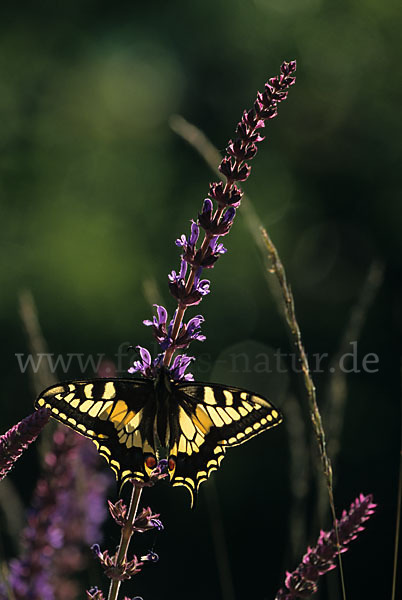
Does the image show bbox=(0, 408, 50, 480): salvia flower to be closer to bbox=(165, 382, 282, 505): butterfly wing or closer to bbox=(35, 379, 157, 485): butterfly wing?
bbox=(35, 379, 157, 485): butterfly wing

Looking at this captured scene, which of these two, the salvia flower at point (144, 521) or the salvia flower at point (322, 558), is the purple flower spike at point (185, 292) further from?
the salvia flower at point (322, 558)

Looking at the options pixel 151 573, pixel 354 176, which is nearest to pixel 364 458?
pixel 151 573

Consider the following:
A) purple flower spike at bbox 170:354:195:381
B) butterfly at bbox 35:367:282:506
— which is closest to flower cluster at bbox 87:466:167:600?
butterfly at bbox 35:367:282:506

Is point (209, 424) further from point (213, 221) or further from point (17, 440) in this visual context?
point (17, 440)

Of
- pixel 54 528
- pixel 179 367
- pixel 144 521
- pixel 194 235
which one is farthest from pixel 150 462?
pixel 194 235

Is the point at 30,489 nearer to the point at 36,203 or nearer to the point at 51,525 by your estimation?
the point at 36,203

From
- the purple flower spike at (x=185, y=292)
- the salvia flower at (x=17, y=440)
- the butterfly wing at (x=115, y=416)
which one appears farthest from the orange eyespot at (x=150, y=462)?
the salvia flower at (x=17, y=440)
